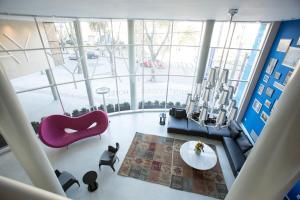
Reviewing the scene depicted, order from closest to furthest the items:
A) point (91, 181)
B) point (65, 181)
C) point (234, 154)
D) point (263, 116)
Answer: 1. point (65, 181)
2. point (91, 181)
3. point (234, 154)
4. point (263, 116)

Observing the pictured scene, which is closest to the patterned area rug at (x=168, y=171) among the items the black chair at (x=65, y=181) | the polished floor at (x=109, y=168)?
the polished floor at (x=109, y=168)

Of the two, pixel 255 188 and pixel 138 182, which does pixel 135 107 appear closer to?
pixel 138 182

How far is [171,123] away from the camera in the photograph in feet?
20.2

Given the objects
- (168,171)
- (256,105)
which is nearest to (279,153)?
(168,171)

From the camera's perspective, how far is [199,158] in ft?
14.9

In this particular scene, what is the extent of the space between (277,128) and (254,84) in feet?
19.5

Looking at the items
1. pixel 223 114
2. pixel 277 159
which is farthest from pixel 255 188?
pixel 223 114

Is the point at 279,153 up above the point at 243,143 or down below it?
above

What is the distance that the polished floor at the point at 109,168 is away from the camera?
385cm

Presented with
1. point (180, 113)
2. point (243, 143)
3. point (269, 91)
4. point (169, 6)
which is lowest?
point (243, 143)

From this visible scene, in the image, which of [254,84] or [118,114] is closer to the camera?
[254,84]

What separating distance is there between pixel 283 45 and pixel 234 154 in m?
3.78

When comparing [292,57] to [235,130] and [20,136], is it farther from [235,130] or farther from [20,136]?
[20,136]

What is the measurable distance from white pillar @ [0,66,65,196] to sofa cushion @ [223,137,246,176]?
4596 millimetres
